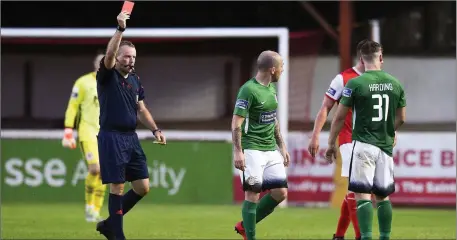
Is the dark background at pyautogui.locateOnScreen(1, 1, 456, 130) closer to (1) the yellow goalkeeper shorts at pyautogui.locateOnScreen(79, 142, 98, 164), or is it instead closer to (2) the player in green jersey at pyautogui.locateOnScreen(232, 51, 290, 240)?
(1) the yellow goalkeeper shorts at pyautogui.locateOnScreen(79, 142, 98, 164)

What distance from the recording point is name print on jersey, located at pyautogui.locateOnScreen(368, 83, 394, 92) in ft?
37.1

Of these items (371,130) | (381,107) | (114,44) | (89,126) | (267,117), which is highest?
(114,44)

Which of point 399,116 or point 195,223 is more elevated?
point 399,116

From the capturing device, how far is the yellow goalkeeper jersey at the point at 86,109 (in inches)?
651

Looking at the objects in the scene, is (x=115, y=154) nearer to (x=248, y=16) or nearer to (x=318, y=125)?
(x=318, y=125)

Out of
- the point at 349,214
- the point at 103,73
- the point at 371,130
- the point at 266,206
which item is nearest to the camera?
the point at 371,130

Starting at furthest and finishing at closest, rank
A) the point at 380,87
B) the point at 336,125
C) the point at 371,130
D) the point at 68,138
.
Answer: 1. the point at 68,138
2. the point at 336,125
3. the point at 371,130
4. the point at 380,87

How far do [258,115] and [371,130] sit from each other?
126 centimetres

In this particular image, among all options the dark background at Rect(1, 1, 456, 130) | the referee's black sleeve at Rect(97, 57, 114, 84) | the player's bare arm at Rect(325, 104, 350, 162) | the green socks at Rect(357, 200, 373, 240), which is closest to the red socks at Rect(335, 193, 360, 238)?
the player's bare arm at Rect(325, 104, 350, 162)

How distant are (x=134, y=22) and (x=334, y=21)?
162 inches

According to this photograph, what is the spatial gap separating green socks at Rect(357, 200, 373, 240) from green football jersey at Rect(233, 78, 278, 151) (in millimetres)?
1288

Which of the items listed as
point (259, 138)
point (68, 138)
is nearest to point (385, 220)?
point (259, 138)

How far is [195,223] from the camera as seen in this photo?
1653 cm

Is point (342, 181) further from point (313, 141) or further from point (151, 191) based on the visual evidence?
point (313, 141)
